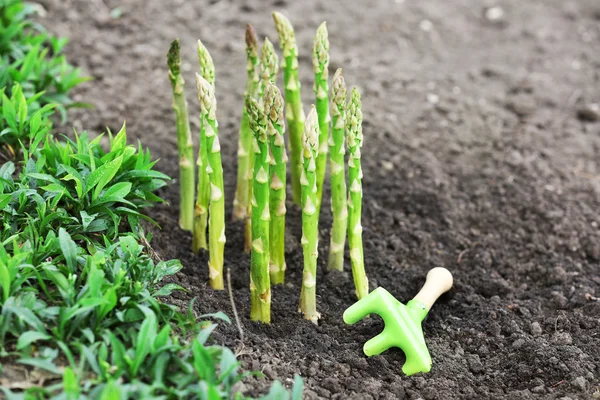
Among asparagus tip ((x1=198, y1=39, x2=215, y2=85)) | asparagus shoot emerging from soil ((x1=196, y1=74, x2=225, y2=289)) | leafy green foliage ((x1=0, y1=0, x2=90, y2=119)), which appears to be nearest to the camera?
asparagus shoot emerging from soil ((x1=196, y1=74, x2=225, y2=289))

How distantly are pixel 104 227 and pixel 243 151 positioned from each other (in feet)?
2.71

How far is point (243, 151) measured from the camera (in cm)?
345

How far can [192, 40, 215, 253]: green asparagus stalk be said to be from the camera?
10.2 ft

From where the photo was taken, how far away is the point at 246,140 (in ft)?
11.3

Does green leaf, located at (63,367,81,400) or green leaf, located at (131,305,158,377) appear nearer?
green leaf, located at (63,367,81,400)

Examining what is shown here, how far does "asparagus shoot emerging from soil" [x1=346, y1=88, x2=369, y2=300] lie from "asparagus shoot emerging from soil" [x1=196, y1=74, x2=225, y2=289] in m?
0.55

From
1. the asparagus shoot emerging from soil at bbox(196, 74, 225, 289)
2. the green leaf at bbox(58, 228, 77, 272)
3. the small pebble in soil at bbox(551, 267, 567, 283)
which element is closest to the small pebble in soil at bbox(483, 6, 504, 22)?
the small pebble in soil at bbox(551, 267, 567, 283)

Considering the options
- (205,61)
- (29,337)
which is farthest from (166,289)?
(205,61)

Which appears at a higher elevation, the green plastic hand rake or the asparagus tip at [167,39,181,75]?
the asparagus tip at [167,39,181,75]

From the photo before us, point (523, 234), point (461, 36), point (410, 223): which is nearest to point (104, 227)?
point (410, 223)

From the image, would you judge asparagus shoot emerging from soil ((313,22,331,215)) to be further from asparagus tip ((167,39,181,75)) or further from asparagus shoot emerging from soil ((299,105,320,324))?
asparagus tip ((167,39,181,75))

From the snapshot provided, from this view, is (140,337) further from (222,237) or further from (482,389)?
(482,389)

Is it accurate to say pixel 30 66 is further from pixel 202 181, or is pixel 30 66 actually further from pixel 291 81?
pixel 291 81

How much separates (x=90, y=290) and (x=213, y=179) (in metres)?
0.74
